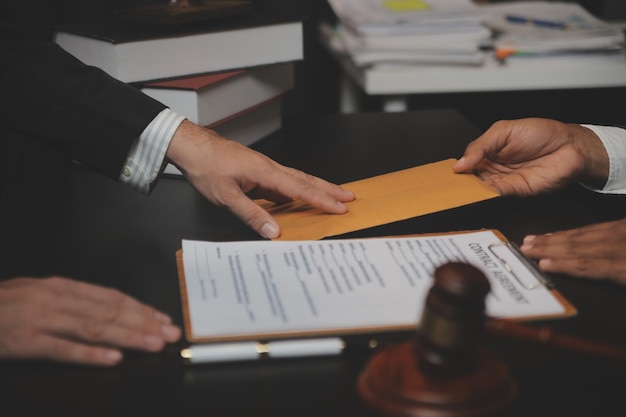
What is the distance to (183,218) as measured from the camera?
991 millimetres

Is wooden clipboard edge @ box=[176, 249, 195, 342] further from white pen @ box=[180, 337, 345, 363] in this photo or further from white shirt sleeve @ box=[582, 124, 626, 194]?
white shirt sleeve @ box=[582, 124, 626, 194]

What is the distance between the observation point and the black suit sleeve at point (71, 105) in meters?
1.03

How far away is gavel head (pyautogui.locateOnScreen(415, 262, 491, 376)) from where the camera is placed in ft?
1.70

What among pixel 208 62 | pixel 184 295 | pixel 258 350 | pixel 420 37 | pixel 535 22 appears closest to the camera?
pixel 258 350

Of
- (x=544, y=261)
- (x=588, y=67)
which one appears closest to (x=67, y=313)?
(x=544, y=261)

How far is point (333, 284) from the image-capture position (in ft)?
2.46

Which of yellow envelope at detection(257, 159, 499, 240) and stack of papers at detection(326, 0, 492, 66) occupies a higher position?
yellow envelope at detection(257, 159, 499, 240)

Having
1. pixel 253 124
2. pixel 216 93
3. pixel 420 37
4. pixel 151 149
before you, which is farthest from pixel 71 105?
pixel 420 37

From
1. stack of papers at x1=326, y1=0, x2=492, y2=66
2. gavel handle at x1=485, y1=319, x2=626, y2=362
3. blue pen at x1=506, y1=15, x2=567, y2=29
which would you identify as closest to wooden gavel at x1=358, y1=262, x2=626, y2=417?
gavel handle at x1=485, y1=319, x2=626, y2=362

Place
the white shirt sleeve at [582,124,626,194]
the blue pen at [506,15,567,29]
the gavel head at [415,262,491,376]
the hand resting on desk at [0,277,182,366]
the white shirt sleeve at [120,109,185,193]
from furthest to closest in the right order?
the blue pen at [506,15,567,29] → the white shirt sleeve at [582,124,626,194] → the white shirt sleeve at [120,109,185,193] → the hand resting on desk at [0,277,182,366] → the gavel head at [415,262,491,376]

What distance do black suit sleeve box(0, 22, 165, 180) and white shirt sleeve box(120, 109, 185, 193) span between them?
11mm

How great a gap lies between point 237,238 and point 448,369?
43cm

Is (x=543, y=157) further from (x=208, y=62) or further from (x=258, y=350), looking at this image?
(x=258, y=350)

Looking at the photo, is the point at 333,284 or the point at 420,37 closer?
the point at 333,284
